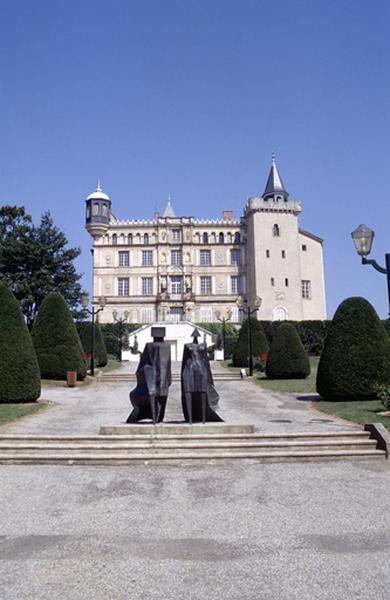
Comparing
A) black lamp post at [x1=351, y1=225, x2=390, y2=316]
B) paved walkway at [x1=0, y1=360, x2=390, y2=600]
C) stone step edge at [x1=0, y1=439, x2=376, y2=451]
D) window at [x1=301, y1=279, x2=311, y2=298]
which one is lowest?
paved walkway at [x1=0, y1=360, x2=390, y2=600]

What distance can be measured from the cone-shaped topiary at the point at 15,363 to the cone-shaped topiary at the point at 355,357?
323 inches

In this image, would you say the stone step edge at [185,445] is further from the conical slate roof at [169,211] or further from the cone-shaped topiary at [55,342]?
the conical slate roof at [169,211]

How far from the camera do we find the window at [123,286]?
57.2m

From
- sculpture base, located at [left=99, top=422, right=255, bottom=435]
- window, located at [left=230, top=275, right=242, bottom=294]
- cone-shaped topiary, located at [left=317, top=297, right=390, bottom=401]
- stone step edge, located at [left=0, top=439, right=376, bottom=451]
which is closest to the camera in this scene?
stone step edge, located at [left=0, top=439, right=376, bottom=451]

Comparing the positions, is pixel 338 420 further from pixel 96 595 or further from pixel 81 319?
pixel 81 319

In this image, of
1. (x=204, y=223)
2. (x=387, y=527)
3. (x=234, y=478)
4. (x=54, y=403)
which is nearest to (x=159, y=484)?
(x=234, y=478)

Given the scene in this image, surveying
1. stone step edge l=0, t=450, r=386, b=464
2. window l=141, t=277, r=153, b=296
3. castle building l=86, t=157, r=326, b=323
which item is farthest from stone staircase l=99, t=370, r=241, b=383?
window l=141, t=277, r=153, b=296

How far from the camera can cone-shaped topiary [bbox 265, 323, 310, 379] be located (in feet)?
69.9

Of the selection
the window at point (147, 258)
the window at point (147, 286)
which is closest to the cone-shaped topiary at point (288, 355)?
the window at point (147, 286)

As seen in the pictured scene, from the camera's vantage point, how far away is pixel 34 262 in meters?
38.4

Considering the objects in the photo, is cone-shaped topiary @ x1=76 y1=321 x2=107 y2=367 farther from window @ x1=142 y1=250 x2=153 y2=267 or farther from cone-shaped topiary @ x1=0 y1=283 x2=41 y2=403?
window @ x1=142 y1=250 x2=153 y2=267

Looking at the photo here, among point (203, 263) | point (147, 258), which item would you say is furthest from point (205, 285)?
point (147, 258)

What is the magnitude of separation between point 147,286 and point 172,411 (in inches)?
1794

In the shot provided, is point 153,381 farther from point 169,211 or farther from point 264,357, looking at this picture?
point 169,211
